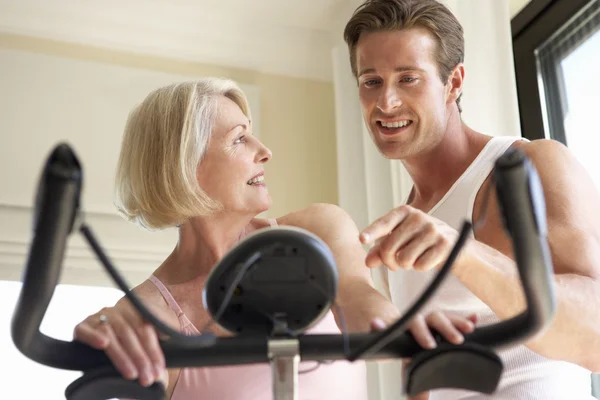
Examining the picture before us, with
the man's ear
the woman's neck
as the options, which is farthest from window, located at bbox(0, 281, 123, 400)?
the man's ear

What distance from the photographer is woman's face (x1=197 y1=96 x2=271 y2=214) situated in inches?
62.7

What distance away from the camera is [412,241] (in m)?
0.79

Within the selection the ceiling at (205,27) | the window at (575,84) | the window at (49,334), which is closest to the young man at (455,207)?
the window at (575,84)

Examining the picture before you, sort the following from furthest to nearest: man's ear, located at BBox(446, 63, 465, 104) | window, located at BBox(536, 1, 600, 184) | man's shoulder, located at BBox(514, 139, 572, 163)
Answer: window, located at BBox(536, 1, 600, 184)
man's ear, located at BBox(446, 63, 465, 104)
man's shoulder, located at BBox(514, 139, 572, 163)

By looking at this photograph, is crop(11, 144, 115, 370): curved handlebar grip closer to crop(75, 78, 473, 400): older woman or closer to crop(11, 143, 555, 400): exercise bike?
crop(11, 143, 555, 400): exercise bike

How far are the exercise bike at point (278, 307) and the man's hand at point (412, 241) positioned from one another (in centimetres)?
11

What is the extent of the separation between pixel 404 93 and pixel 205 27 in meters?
1.68

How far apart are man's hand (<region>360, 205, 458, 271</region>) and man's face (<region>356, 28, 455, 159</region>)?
40.5 inches

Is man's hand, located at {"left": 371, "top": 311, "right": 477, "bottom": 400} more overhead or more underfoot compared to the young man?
more underfoot

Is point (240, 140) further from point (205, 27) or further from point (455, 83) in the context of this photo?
point (205, 27)

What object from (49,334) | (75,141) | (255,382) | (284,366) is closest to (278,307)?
(284,366)

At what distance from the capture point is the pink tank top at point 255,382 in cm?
148

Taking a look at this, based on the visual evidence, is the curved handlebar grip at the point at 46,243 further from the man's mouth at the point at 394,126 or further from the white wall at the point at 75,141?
the white wall at the point at 75,141

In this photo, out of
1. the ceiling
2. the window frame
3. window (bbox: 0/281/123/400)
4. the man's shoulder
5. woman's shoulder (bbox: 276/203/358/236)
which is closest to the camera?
the man's shoulder
